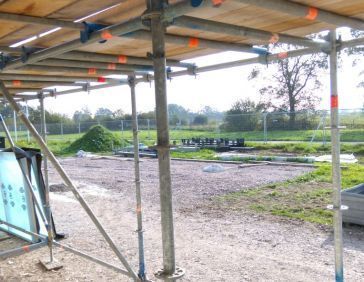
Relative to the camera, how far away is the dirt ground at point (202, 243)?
4961 millimetres

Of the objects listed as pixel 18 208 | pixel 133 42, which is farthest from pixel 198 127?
pixel 133 42

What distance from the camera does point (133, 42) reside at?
318 cm

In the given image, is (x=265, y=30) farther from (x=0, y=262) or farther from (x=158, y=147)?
(x=0, y=262)

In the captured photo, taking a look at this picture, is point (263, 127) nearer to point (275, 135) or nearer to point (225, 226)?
point (275, 135)

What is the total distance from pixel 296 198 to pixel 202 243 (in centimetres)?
375

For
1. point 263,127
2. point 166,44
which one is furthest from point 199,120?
point 166,44

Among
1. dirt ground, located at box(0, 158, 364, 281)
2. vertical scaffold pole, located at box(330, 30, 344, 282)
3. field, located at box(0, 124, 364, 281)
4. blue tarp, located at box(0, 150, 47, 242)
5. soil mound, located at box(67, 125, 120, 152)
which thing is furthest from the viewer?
soil mound, located at box(67, 125, 120, 152)

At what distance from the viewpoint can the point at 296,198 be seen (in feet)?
30.0

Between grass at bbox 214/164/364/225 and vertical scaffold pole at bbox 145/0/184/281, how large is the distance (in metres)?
5.14

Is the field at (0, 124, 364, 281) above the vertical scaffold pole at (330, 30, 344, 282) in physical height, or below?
below

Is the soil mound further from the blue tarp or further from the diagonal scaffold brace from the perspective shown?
the diagonal scaffold brace

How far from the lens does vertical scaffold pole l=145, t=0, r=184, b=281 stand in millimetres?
2359

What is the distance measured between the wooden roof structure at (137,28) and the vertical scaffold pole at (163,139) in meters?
0.11

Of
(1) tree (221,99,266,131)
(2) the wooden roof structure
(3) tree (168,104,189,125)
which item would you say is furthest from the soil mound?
(2) the wooden roof structure
